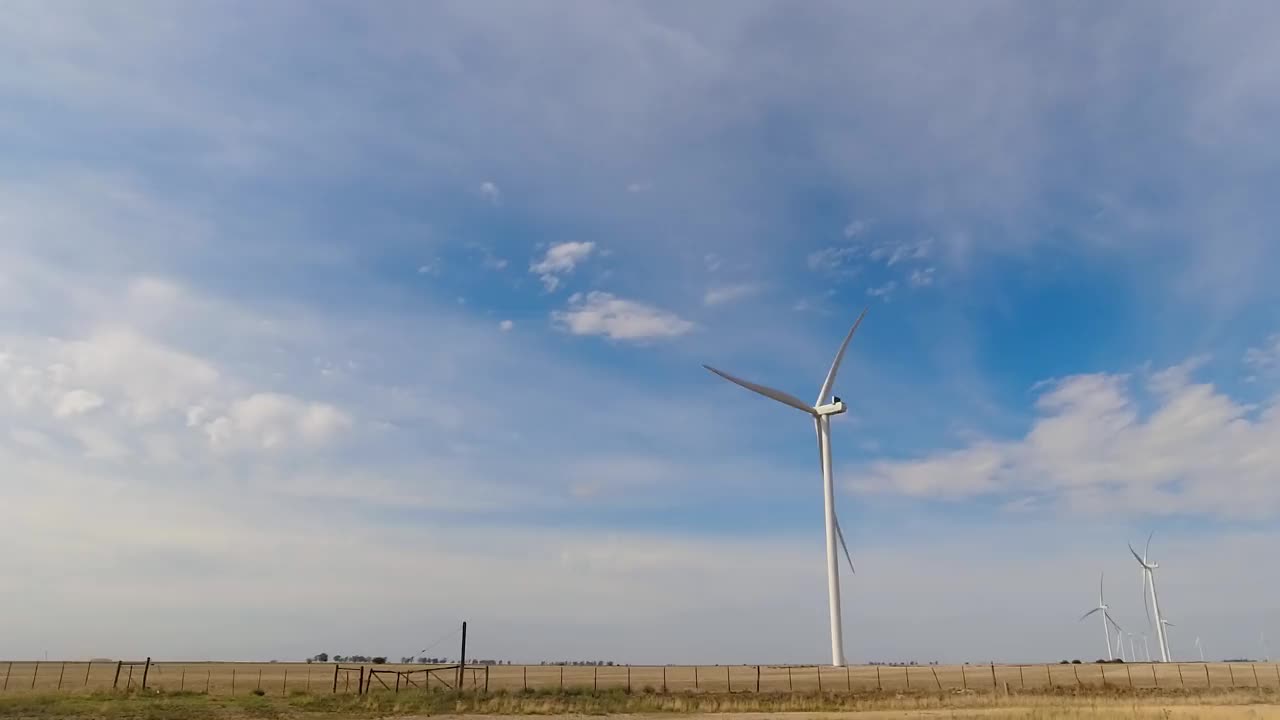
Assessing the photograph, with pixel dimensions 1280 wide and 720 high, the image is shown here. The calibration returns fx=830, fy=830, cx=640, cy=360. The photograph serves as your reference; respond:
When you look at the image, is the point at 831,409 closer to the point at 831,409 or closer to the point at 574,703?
the point at 831,409

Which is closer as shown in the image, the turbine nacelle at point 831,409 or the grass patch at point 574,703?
the grass patch at point 574,703

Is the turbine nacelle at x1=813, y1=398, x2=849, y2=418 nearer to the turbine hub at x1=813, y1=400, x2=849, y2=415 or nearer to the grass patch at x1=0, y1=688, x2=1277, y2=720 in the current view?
the turbine hub at x1=813, y1=400, x2=849, y2=415

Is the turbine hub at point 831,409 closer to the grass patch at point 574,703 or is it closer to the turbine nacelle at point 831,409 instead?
the turbine nacelle at point 831,409

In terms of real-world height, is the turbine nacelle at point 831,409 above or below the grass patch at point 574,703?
above

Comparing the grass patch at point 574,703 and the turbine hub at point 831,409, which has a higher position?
the turbine hub at point 831,409

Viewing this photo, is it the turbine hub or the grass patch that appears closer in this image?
the grass patch

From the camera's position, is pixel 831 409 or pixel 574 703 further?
pixel 831 409

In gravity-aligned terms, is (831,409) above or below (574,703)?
above

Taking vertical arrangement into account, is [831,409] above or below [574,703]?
above

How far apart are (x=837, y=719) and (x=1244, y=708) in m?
26.6

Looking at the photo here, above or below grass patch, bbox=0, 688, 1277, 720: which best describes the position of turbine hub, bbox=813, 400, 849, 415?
above

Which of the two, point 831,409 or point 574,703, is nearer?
point 574,703

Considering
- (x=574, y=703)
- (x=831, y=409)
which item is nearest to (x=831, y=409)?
(x=831, y=409)

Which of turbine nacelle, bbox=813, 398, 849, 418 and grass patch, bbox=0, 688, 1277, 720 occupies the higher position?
turbine nacelle, bbox=813, 398, 849, 418
